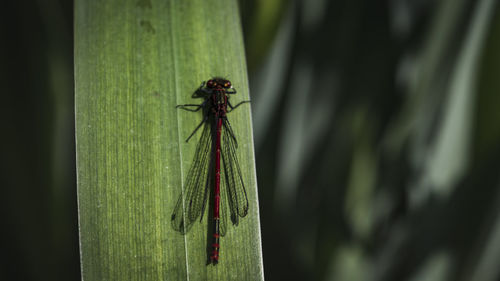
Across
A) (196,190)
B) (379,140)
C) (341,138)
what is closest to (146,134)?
(196,190)

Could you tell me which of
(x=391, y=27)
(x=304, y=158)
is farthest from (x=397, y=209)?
(x=391, y=27)

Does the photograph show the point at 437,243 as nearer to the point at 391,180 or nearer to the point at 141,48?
the point at 391,180

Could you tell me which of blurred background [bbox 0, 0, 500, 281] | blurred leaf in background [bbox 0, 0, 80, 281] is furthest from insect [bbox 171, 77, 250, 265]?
blurred leaf in background [bbox 0, 0, 80, 281]

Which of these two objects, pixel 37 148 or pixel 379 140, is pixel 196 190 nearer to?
pixel 379 140

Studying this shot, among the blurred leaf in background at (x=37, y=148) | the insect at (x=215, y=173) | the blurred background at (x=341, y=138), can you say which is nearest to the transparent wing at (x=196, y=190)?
the insect at (x=215, y=173)

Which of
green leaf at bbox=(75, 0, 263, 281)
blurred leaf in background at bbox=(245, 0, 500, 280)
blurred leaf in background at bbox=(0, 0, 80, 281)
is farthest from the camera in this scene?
blurred leaf in background at bbox=(0, 0, 80, 281)

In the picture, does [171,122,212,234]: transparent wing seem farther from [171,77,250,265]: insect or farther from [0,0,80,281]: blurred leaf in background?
[0,0,80,281]: blurred leaf in background
